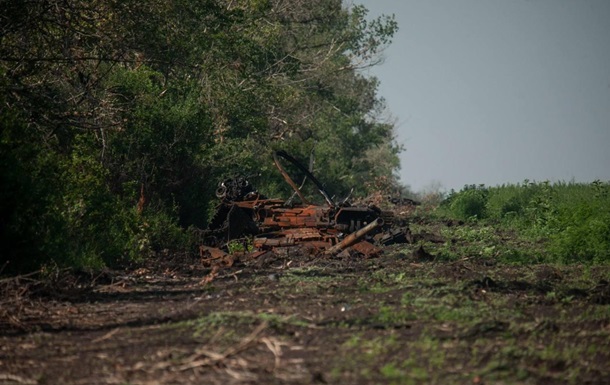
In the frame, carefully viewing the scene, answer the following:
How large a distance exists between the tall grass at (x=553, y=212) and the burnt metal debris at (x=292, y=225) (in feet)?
11.7

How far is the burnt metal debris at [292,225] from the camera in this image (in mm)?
18859

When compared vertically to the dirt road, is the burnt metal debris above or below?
above

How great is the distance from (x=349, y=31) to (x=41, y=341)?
159 ft

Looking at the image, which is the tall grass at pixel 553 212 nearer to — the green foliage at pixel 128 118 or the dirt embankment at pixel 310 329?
the dirt embankment at pixel 310 329

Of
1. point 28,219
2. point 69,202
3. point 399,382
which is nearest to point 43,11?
point 69,202

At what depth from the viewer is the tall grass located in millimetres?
18125

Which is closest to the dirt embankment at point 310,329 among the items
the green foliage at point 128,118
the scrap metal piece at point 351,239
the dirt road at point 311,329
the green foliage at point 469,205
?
the dirt road at point 311,329

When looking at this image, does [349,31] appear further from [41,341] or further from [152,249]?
[41,341]

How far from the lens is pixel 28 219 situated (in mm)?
12453

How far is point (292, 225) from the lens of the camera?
65.5ft

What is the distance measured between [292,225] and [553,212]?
9.61 m

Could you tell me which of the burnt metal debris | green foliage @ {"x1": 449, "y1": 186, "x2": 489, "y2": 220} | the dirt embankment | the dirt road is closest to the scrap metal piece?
the burnt metal debris

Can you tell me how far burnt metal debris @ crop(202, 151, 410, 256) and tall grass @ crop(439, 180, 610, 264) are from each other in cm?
356

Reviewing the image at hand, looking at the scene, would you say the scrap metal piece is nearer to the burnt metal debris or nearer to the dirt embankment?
the burnt metal debris
